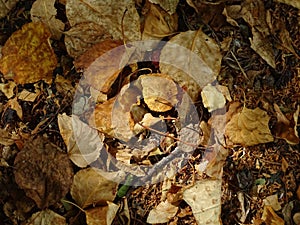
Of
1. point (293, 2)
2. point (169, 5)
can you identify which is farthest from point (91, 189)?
point (293, 2)

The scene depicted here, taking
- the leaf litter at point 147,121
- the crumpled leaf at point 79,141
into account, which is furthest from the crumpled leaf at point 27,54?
the crumpled leaf at point 79,141

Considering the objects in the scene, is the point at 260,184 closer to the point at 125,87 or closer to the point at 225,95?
the point at 225,95

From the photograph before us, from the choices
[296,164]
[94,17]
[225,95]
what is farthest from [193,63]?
[296,164]

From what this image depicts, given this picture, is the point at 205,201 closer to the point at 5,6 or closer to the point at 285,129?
the point at 285,129

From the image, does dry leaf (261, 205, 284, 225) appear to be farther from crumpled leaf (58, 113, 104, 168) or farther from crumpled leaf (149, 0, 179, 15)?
crumpled leaf (149, 0, 179, 15)

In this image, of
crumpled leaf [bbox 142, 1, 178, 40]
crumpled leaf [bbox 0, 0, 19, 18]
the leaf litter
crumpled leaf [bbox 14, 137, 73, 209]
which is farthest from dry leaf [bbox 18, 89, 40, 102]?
crumpled leaf [bbox 142, 1, 178, 40]
